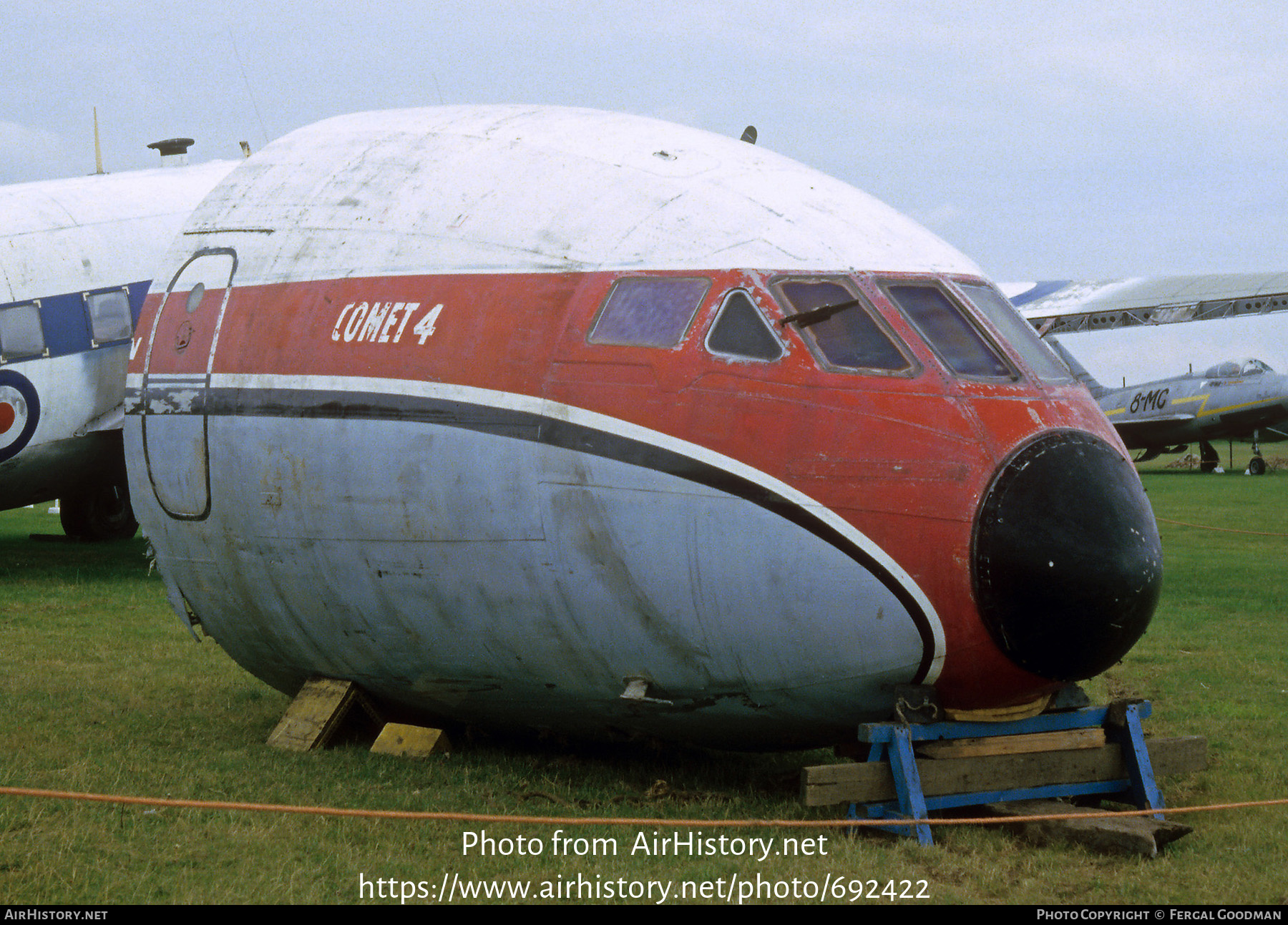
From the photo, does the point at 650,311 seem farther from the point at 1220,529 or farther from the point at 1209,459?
the point at 1209,459

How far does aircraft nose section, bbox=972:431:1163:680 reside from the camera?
632cm

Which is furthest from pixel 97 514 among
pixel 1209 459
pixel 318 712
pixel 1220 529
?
pixel 1209 459

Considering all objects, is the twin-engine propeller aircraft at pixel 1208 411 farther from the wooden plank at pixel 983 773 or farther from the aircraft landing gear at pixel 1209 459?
the wooden plank at pixel 983 773

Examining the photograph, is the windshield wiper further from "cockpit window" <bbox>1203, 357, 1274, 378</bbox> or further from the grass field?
"cockpit window" <bbox>1203, 357, 1274, 378</bbox>

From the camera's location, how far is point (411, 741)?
8625mm

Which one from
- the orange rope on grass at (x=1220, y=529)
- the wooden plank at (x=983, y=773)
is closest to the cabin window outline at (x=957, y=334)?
the wooden plank at (x=983, y=773)

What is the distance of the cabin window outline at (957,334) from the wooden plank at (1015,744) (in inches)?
72.6

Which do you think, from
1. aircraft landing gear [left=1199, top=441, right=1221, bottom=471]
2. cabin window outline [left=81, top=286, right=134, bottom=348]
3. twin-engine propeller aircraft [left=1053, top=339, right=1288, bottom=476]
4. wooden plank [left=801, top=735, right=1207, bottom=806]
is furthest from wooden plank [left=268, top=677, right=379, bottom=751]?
aircraft landing gear [left=1199, top=441, right=1221, bottom=471]

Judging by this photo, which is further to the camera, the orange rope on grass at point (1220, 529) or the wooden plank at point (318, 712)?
the orange rope on grass at point (1220, 529)

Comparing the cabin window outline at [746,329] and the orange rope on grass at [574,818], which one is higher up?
the cabin window outline at [746,329]

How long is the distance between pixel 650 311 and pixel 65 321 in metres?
11.6

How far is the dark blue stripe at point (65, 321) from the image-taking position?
1611 centimetres

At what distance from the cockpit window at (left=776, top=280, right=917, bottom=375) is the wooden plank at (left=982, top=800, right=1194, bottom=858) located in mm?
2376

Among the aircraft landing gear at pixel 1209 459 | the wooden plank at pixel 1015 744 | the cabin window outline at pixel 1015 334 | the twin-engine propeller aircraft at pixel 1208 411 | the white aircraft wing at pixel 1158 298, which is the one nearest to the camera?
the wooden plank at pixel 1015 744
